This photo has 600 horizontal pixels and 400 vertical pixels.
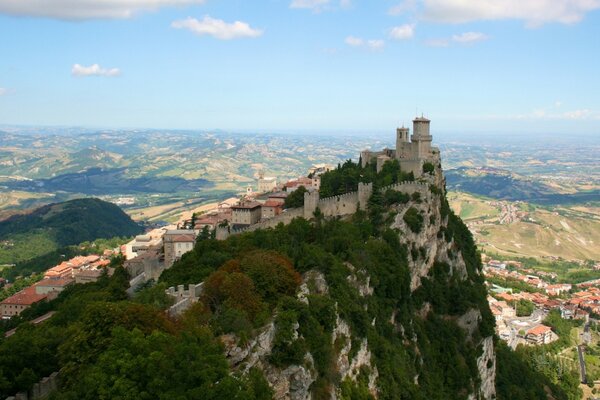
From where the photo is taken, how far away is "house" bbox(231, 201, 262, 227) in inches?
2386

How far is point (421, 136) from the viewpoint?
6081 centimetres

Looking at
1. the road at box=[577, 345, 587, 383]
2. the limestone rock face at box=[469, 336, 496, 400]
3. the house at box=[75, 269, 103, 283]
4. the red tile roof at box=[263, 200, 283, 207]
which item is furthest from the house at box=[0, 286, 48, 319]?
the road at box=[577, 345, 587, 383]

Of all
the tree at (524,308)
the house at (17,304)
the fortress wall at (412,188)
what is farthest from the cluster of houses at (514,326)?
the house at (17,304)

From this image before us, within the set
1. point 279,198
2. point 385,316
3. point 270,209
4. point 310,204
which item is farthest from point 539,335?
point 385,316

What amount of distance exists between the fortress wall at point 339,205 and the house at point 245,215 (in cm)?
796

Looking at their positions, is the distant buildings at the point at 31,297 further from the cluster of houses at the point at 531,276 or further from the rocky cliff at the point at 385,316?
the cluster of houses at the point at 531,276

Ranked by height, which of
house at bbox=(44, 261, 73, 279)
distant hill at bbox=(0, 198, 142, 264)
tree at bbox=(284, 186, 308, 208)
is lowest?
distant hill at bbox=(0, 198, 142, 264)

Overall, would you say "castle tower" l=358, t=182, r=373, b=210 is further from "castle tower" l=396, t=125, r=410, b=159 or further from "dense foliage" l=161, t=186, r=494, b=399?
"castle tower" l=396, t=125, r=410, b=159

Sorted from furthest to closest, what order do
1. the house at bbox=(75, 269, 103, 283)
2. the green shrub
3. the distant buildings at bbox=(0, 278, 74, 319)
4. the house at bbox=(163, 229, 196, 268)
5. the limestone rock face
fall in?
the distant buildings at bbox=(0, 278, 74, 319) < the house at bbox=(75, 269, 103, 283) < the limestone rock face < the house at bbox=(163, 229, 196, 268) < the green shrub

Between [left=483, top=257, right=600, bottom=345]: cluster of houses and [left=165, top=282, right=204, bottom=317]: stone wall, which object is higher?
[left=165, top=282, right=204, bottom=317]: stone wall

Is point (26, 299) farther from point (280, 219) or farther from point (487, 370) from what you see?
point (487, 370)

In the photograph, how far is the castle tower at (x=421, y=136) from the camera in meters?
60.3

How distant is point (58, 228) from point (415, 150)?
124 meters

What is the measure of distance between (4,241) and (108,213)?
35.4 m
